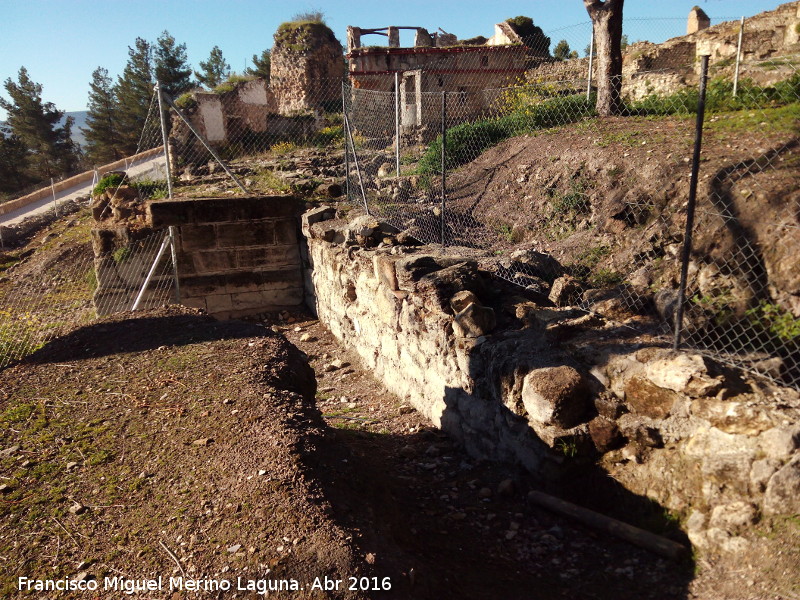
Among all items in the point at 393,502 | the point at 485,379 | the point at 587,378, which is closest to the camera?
the point at 393,502

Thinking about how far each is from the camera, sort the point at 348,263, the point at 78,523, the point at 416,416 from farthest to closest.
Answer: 1. the point at 348,263
2. the point at 416,416
3. the point at 78,523

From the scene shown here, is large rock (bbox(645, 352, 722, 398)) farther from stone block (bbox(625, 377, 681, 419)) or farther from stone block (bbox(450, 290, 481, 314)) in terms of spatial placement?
stone block (bbox(450, 290, 481, 314))

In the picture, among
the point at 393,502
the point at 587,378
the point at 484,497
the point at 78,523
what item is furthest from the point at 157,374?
the point at 587,378

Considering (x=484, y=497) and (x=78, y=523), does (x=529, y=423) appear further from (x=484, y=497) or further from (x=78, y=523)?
(x=78, y=523)

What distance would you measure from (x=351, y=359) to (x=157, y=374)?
3.27 meters

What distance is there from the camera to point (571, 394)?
13.1 feet

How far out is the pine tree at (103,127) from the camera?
37781 millimetres

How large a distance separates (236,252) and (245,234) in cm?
30

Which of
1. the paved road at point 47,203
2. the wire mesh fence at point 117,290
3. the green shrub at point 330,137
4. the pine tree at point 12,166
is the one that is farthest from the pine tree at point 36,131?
the wire mesh fence at point 117,290

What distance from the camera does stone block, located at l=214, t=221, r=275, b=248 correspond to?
9.27 metres

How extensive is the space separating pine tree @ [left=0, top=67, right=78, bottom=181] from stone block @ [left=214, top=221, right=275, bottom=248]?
33371mm

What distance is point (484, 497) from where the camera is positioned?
432cm

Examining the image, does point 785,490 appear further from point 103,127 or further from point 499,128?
point 103,127

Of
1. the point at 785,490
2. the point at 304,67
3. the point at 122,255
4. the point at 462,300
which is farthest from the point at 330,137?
the point at 785,490
